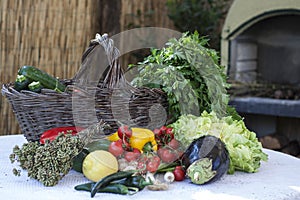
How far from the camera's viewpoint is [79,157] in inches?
80.8

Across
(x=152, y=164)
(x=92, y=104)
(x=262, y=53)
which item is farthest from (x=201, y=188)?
(x=262, y=53)

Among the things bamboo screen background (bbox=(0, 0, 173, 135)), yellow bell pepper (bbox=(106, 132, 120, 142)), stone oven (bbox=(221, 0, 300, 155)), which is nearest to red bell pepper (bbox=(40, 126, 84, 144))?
yellow bell pepper (bbox=(106, 132, 120, 142))

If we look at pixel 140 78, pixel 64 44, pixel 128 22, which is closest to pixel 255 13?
pixel 128 22

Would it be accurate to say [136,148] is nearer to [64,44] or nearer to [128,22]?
[64,44]

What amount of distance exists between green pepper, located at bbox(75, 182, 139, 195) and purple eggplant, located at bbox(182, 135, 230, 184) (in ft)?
0.76

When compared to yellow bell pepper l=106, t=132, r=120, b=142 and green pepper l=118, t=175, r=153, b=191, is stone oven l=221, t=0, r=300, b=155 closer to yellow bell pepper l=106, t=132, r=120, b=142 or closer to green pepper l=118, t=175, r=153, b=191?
yellow bell pepper l=106, t=132, r=120, b=142

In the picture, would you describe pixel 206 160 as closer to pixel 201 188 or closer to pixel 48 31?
pixel 201 188

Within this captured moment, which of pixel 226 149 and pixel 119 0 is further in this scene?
pixel 119 0

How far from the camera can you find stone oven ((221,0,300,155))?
15.8 feet

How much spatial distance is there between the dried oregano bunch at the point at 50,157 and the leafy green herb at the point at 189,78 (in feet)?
1.70

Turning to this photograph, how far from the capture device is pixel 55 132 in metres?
2.16

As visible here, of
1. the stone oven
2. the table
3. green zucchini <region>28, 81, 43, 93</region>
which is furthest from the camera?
the stone oven

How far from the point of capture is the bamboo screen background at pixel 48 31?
4211mm

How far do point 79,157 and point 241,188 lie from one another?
1.98 ft
